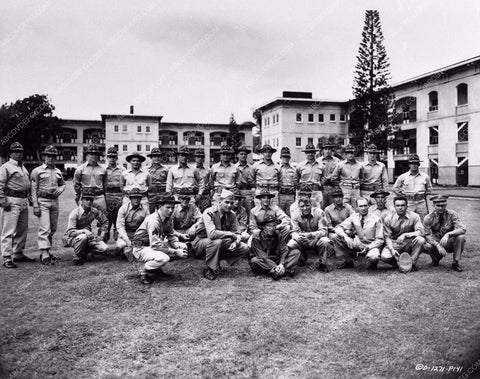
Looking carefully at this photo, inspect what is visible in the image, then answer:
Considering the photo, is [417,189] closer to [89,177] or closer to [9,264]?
[89,177]

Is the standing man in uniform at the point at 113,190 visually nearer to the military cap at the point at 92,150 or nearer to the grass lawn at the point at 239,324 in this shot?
the military cap at the point at 92,150

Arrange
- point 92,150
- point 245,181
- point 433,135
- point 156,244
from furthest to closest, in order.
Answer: point 433,135 < point 245,181 < point 92,150 < point 156,244

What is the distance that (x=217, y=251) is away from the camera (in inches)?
252

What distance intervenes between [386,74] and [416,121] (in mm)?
5295

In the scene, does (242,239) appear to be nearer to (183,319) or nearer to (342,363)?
(183,319)

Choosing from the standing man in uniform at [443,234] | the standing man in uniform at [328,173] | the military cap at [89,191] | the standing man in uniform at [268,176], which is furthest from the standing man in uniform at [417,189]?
the military cap at [89,191]

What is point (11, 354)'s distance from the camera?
3.74 metres

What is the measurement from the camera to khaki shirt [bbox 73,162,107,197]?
8.09 m

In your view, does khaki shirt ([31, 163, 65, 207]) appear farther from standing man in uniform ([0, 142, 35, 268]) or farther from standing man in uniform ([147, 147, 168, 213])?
standing man in uniform ([147, 147, 168, 213])

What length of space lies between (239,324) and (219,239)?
2158 mm

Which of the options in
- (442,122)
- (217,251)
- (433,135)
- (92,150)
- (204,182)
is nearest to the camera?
(217,251)

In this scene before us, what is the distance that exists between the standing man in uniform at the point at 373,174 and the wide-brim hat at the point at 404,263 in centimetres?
230

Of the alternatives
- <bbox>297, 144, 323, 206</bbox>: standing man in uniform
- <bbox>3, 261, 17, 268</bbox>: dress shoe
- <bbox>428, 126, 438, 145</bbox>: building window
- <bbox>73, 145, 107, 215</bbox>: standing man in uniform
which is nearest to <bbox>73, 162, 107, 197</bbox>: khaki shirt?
<bbox>73, 145, 107, 215</bbox>: standing man in uniform

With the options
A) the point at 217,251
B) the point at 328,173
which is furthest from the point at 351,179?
the point at 217,251
